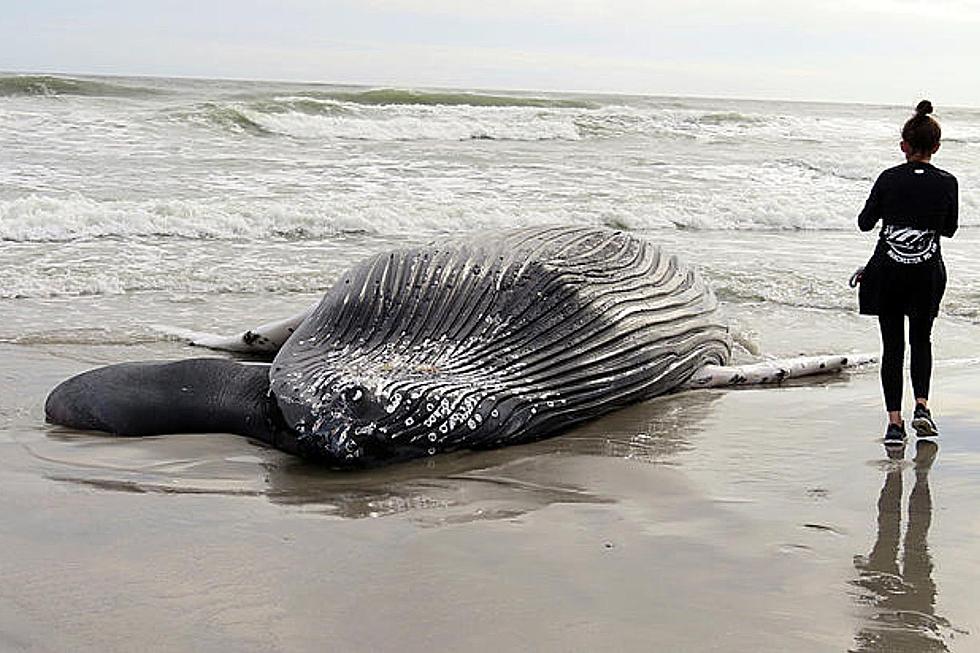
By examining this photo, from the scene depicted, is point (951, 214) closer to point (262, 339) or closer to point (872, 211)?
point (872, 211)

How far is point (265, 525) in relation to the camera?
4.40 meters

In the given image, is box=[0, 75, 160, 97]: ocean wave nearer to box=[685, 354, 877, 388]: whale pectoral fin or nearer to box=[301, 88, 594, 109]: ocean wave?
box=[301, 88, 594, 109]: ocean wave

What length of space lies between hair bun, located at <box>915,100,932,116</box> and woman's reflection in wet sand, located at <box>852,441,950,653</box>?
6.29 feet

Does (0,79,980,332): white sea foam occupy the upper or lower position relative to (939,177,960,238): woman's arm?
lower

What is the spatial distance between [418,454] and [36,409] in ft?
7.41

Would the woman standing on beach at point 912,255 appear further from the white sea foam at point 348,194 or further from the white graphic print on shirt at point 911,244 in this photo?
the white sea foam at point 348,194

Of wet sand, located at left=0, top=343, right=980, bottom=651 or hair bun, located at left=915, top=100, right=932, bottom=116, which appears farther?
hair bun, located at left=915, top=100, right=932, bottom=116

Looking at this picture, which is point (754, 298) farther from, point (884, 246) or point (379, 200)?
point (379, 200)

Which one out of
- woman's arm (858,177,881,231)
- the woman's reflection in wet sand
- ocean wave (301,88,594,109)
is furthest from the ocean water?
ocean wave (301,88,594,109)

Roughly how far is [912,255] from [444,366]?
2229mm

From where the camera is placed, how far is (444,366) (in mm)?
5820

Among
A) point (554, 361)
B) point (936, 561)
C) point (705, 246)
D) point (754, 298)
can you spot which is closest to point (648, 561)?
point (936, 561)

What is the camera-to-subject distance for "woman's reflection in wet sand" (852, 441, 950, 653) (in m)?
3.32

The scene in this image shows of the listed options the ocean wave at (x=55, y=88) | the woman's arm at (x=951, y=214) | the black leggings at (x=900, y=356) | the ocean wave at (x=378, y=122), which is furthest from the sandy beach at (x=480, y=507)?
the ocean wave at (x=55, y=88)
